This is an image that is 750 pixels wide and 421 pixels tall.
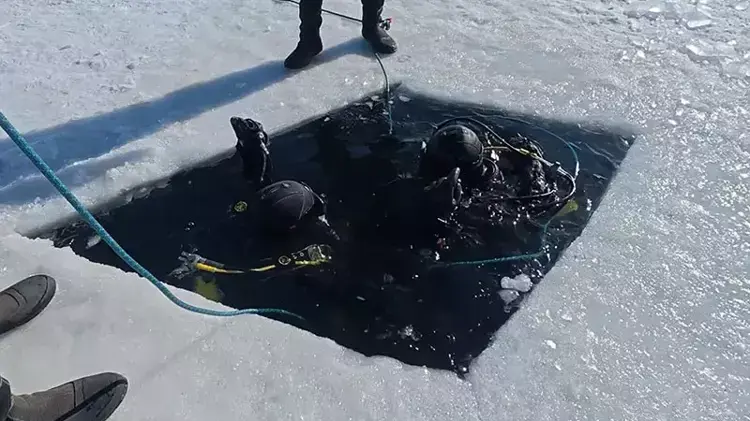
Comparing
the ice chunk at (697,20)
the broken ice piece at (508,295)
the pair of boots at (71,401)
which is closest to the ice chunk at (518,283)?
the broken ice piece at (508,295)

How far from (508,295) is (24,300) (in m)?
1.87

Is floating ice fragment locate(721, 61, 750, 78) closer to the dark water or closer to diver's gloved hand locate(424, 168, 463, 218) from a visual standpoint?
the dark water

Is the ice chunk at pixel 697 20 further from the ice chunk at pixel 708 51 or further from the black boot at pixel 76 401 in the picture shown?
the black boot at pixel 76 401

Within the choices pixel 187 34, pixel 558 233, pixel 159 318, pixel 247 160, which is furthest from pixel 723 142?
pixel 187 34

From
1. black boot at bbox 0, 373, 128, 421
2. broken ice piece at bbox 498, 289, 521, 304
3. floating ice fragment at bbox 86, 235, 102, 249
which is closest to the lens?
black boot at bbox 0, 373, 128, 421

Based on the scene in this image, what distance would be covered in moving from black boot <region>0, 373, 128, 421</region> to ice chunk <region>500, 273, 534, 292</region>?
4.95ft

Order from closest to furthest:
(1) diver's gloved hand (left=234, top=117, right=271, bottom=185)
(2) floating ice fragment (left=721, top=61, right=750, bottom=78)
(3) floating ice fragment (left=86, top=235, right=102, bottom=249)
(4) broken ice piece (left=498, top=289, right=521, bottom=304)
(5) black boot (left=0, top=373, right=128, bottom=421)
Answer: (5) black boot (left=0, top=373, right=128, bottom=421) → (4) broken ice piece (left=498, top=289, right=521, bottom=304) → (3) floating ice fragment (left=86, top=235, right=102, bottom=249) → (1) diver's gloved hand (left=234, top=117, right=271, bottom=185) → (2) floating ice fragment (left=721, top=61, right=750, bottom=78)

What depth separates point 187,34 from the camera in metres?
4.80

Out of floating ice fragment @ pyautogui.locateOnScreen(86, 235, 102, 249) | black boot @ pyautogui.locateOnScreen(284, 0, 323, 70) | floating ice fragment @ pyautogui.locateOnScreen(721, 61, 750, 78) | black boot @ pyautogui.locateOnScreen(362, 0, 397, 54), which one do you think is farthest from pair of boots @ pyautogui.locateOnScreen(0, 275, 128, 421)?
floating ice fragment @ pyautogui.locateOnScreen(721, 61, 750, 78)

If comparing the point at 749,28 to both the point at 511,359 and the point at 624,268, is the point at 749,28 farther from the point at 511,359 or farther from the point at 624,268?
the point at 511,359

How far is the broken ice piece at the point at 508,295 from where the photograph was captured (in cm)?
273

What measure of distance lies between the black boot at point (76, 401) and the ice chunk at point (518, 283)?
59.4 inches

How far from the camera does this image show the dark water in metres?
2.62

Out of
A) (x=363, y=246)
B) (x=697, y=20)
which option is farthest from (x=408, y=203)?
(x=697, y=20)
